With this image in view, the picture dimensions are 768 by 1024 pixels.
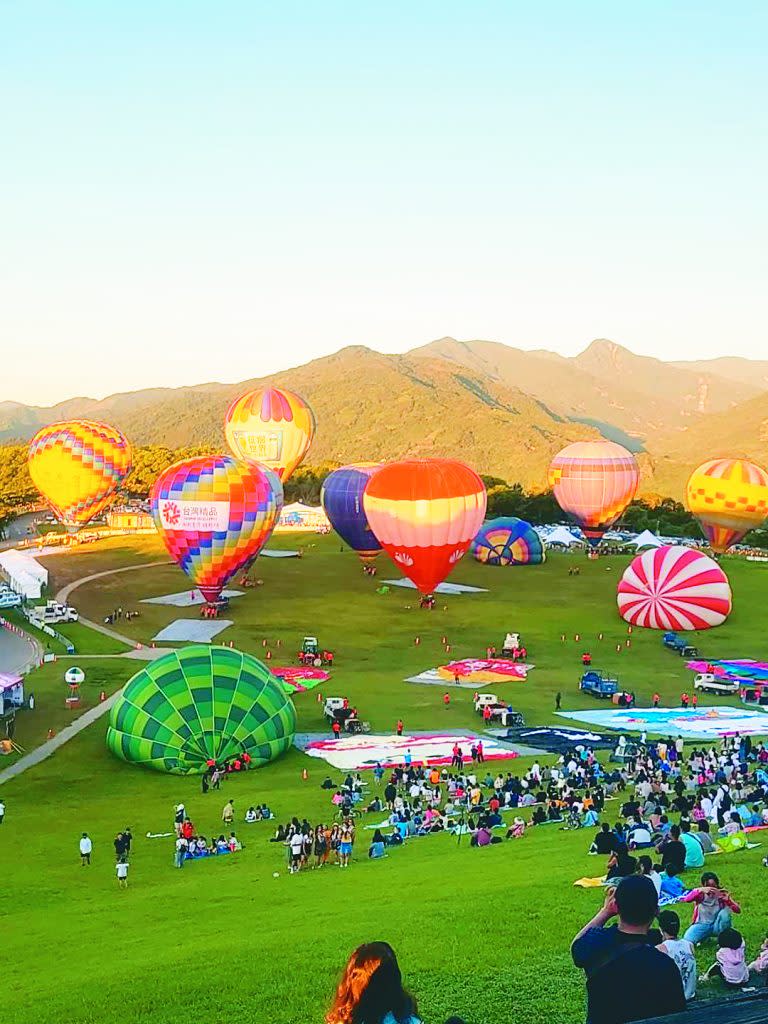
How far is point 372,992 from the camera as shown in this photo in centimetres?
611

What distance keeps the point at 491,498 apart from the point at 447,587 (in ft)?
115

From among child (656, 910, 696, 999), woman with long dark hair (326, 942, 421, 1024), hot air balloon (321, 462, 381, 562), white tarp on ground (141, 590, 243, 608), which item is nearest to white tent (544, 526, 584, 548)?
hot air balloon (321, 462, 381, 562)

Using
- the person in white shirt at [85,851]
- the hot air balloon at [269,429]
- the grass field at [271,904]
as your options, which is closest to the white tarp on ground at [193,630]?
the grass field at [271,904]

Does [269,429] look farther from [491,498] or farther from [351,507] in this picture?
[491,498]

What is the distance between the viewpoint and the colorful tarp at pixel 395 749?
29.4 meters

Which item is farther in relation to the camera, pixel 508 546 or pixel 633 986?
pixel 508 546

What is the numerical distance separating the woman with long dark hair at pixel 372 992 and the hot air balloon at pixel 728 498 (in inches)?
2712

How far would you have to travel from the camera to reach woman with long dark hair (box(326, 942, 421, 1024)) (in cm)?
611

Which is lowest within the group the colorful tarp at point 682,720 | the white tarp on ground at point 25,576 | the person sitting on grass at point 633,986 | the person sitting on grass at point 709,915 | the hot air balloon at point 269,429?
the colorful tarp at point 682,720

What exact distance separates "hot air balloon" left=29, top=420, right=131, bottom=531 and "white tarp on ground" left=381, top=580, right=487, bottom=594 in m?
26.3

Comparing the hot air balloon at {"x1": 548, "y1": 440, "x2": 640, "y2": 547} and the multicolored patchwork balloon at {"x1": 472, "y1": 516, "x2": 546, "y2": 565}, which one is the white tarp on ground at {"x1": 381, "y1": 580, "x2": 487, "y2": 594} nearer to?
the multicolored patchwork balloon at {"x1": 472, "y1": 516, "x2": 546, "y2": 565}

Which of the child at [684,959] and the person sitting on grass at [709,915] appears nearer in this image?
the child at [684,959]

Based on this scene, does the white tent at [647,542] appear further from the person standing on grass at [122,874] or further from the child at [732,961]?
the child at [732,961]

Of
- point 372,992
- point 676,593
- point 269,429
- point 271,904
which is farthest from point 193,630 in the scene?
point 372,992
